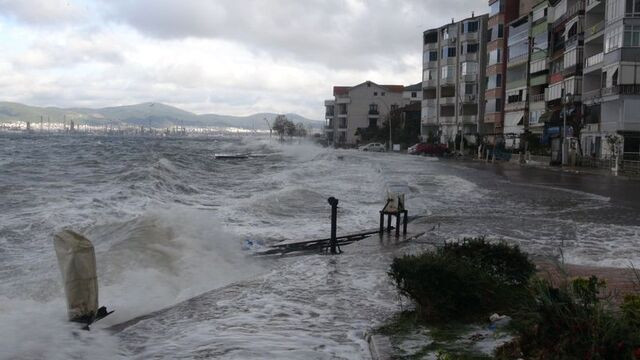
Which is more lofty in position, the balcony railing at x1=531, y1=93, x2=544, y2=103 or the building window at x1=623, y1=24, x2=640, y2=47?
the building window at x1=623, y1=24, x2=640, y2=47

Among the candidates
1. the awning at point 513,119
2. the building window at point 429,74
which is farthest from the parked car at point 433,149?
the building window at point 429,74

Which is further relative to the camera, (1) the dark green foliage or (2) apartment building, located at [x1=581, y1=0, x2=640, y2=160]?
(2) apartment building, located at [x1=581, y1=0, x2=640, y2=160]

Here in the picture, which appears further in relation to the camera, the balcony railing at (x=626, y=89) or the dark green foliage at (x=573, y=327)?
the balcony railing at (x=626, y=89)

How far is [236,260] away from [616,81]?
39451mm

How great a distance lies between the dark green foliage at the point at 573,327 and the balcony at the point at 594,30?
1935 inches

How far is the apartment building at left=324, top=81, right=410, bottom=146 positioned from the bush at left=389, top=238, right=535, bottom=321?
132 meters

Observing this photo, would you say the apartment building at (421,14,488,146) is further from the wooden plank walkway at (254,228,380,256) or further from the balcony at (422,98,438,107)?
the wooden plank walkway at (254,228,380,256)

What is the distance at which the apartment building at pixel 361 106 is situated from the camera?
142 metres

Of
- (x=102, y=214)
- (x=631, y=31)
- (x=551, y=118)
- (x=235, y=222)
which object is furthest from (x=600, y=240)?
(x=551, y=118)

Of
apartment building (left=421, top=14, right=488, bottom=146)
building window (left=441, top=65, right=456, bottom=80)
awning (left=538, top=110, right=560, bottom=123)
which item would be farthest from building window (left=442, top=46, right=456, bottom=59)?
awning (left=538, top=110, right=560, bottom=123)

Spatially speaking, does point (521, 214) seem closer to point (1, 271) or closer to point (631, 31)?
point (1, 271)

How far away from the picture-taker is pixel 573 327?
443cm

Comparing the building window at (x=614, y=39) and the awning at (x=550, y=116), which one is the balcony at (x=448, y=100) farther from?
the building window at (x=614, y=39)

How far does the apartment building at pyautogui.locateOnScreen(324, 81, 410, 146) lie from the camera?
5586 inches
